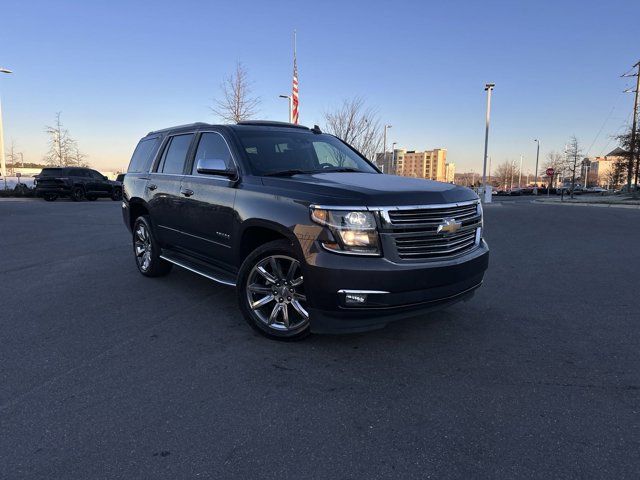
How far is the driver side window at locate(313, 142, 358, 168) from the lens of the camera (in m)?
4.93

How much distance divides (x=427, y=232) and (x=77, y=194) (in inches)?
1001

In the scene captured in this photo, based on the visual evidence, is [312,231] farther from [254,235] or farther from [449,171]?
[449,171]

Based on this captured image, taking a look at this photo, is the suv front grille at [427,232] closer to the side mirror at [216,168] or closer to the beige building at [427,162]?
the side mirror at [216,168]

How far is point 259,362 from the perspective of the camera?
3529 millimetres

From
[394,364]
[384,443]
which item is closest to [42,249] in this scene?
[394,364]

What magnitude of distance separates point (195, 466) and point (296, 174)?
2.64 m

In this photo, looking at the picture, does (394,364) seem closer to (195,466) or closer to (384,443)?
(384,443)

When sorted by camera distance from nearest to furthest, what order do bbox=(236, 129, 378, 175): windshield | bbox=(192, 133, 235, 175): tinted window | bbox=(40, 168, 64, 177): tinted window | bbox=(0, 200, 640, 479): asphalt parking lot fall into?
bbox=(0, 200, 640, 479): asphalt parking lot, bbox=(236, 129, 378, 175): windshield, bbox=(192, 133, 235, 175): tinted window, bbox=(40, 168, 64, 177): tinted window

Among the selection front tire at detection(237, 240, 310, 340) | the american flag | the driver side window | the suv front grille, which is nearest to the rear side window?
the driver side window

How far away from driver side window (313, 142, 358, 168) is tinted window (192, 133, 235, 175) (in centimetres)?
97

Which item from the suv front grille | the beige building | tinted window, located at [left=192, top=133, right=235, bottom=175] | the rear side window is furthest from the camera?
the beige building

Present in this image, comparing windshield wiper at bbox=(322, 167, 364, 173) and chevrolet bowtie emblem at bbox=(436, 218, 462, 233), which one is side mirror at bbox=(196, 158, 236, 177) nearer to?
windshield wiper at bbox=(322, 167, 364, 173)

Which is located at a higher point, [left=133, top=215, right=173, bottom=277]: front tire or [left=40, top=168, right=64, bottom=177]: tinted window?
[left=40, top=168, right=64, bottom=177]: tinted window

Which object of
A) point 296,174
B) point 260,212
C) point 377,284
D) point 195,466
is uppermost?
point 296,174
